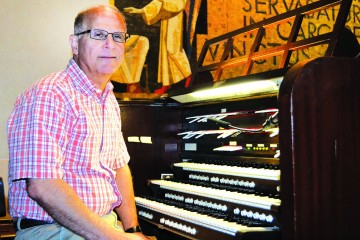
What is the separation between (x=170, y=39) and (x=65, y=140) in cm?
299

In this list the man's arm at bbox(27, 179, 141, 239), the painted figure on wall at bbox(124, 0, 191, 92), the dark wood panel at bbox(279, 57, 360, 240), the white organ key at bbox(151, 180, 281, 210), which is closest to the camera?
the man's arm at bbox(27, 179, 141, 239)

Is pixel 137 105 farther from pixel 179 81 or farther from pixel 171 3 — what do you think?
pixel 171 3

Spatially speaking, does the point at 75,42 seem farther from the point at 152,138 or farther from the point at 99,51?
the point at 152,138

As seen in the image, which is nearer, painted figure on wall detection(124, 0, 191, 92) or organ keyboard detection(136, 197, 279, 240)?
organ keyboard detection(136, 197, 279, 240)

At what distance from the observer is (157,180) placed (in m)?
3.65

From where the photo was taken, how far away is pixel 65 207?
1.89 m

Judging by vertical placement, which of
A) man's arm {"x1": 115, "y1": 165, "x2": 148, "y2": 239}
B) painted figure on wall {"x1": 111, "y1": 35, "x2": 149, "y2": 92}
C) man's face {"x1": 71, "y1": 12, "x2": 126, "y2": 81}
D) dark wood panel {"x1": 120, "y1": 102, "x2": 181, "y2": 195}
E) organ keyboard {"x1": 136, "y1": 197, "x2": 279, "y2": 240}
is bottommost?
organ keyboard {"x1": 136, "y1": 197, "x2": 279, "y2": 240}

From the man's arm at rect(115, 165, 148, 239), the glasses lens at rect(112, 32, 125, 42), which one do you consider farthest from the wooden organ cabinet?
the glasses lens at rect(112, 32, 125, 42)

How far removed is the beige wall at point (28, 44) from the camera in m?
4.03

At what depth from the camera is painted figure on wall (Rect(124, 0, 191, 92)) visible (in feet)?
15.7

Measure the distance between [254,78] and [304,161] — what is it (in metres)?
0.80

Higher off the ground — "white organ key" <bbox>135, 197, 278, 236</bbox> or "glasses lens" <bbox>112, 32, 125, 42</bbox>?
"glasses lens" <bbox>112, 32, 125, 42</bbox>

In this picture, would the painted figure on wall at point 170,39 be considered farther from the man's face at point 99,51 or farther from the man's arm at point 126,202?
the man's face at point 99,51

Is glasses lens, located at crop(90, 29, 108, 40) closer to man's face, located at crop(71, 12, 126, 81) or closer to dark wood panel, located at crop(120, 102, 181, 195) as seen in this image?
man's face, located at crop(71, 12, 126, 81)
